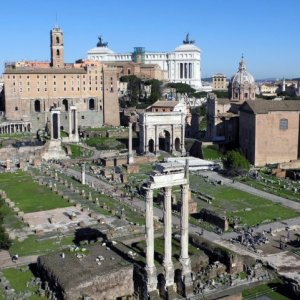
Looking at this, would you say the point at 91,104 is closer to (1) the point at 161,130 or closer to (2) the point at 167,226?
(1) the point at 161,130

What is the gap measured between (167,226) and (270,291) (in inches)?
264

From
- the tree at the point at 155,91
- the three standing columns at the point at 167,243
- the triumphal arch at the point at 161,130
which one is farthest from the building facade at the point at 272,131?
the three standing columns at the point at 167,243

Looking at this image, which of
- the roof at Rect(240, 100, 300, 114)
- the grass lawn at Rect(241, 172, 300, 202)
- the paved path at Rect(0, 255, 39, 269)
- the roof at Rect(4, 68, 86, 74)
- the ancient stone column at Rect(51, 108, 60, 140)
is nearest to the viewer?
the paved path at Rect(0, 255, 39, 269)

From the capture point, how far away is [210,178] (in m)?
53.8

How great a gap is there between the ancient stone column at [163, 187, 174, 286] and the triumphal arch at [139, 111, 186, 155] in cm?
4409

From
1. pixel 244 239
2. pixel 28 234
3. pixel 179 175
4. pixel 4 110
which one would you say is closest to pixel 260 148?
pixel 244 239

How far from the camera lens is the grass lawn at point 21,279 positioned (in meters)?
25.5

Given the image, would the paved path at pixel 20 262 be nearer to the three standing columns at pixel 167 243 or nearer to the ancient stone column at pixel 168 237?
the three standing columns at pixel 167 243

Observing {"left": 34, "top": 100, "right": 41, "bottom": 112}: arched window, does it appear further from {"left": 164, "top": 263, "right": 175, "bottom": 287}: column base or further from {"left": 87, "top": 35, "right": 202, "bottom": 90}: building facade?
{"left": 164, "top": 263, "right": 175, "bottom": 287}: column base

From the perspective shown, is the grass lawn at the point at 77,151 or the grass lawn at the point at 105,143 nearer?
the grass lawn at the point at 77,151

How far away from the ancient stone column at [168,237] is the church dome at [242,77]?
55.4m

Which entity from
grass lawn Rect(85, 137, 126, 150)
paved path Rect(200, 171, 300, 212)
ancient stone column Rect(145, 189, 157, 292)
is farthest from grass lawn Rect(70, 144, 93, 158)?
ancient stone column Rect(145, 189, 157, 292)

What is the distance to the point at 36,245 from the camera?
32.7 m

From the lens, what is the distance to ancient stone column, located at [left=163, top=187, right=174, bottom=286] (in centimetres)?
2422
